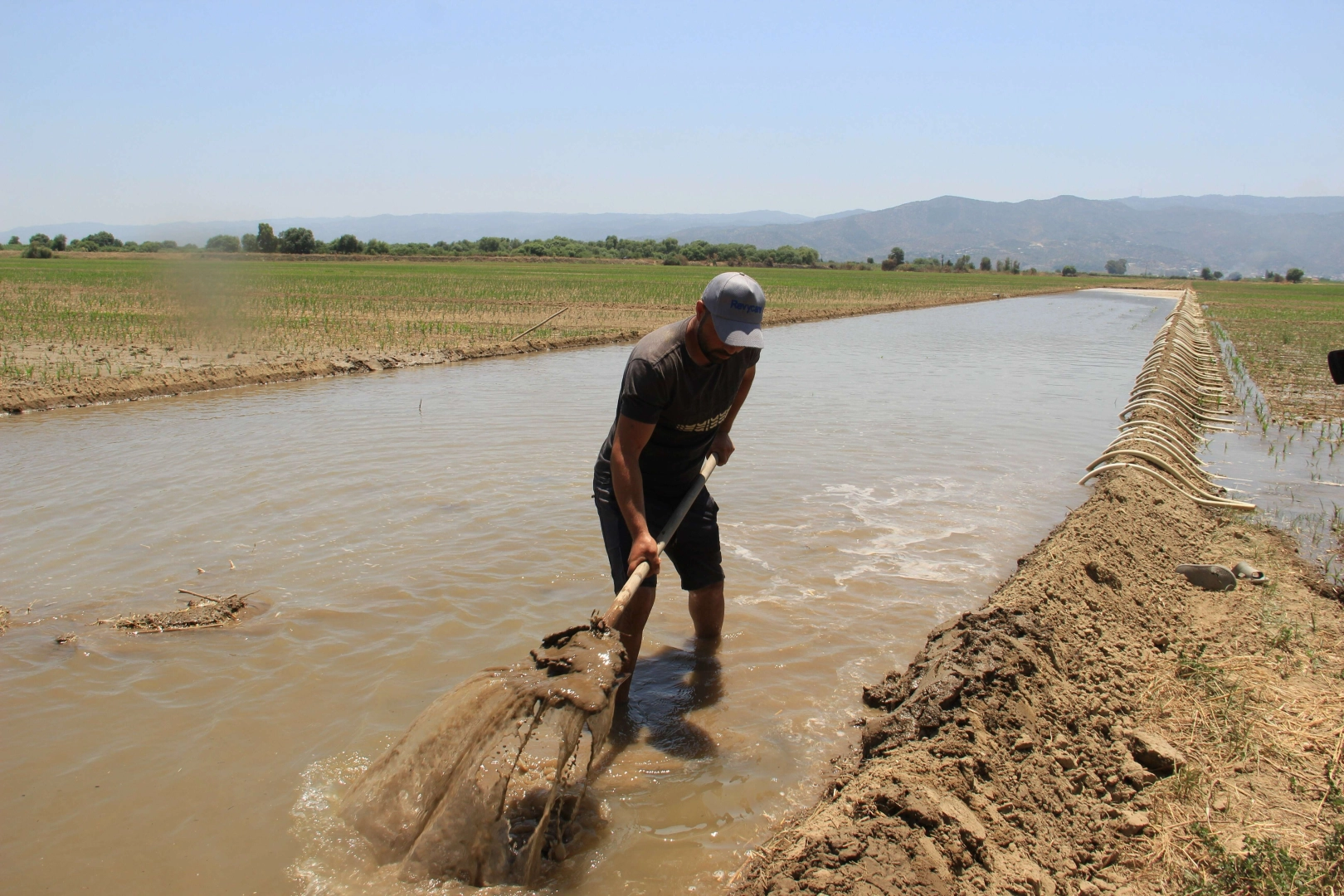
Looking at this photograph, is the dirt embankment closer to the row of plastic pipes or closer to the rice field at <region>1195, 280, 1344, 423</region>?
the row of plastic pipes

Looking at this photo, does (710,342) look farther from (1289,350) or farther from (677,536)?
(1289,350)

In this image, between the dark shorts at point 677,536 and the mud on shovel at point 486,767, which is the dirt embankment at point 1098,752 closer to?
the mud on shovel at point 486,767

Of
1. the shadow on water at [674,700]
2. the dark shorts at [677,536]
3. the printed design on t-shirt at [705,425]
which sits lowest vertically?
the shadow on water at [674,700]

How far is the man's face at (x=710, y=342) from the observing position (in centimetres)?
265

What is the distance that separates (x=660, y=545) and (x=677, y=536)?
34 centimetres

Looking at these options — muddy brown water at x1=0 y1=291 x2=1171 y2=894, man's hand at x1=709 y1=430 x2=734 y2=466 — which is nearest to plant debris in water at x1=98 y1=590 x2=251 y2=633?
muddy brown water at x1=0 y1=291 x2=1171 y2=894

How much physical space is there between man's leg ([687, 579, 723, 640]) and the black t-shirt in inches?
19.0

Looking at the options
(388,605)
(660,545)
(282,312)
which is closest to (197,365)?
(282,312)

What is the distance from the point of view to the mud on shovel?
7.44 feet

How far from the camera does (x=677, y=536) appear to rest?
3.17 meters

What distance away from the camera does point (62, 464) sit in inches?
253

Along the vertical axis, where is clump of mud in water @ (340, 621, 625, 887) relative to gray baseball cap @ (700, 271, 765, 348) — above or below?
below

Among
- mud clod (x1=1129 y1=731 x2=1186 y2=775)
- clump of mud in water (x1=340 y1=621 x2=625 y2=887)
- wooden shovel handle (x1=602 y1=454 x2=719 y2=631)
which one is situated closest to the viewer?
clump of mud in water (x1=340 y1=621 x2=625 y2=887)

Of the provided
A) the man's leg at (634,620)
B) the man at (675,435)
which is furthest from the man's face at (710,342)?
the man's leg at (634,620)
